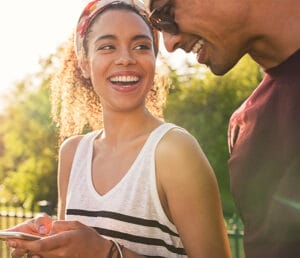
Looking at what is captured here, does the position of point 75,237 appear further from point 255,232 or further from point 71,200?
point 255,232

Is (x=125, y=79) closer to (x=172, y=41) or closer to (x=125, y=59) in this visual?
(x=125, y=59)

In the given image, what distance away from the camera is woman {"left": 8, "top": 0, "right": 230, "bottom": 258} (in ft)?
9.55

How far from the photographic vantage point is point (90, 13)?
343 centimetres

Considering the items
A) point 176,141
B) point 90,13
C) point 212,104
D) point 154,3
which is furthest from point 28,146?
point 154,3

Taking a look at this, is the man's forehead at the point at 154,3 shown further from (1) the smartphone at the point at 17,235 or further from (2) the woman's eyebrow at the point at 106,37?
(1) the smartphone at the point at 17,235

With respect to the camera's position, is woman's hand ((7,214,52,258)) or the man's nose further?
woman's hand ((7,214,52,258))

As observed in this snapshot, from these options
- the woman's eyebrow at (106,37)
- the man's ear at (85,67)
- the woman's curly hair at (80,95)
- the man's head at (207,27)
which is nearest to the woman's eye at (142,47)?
the woman's eyebrow at (106,37)

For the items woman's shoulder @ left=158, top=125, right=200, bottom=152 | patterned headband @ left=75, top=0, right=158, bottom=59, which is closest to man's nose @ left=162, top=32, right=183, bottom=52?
woman's shoulder @ left=158, top=125, right=200, bottom=152

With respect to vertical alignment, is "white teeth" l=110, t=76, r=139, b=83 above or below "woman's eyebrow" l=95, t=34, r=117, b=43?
below

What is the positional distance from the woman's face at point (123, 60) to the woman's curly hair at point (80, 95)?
605 millimetres

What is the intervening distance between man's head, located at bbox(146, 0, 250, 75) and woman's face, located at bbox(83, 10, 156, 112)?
75 centimetres

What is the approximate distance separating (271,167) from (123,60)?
4.06 feet

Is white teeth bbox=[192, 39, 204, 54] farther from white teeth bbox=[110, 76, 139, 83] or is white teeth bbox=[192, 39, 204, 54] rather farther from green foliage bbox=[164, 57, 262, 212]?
green foliage bbox=[164, 57, 262, 212]

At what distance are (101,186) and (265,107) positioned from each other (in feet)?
3.92
